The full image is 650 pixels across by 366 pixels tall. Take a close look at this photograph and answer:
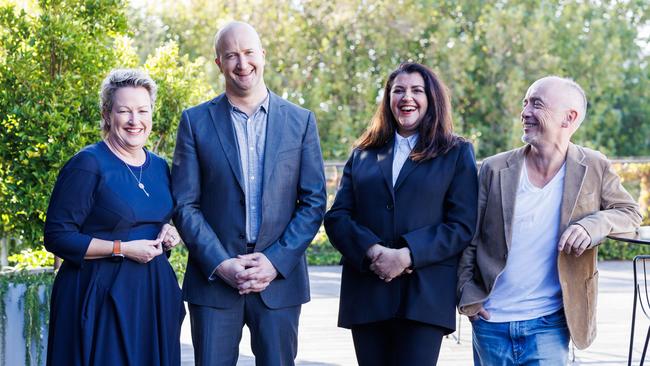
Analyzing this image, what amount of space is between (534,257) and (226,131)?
4.05 feet

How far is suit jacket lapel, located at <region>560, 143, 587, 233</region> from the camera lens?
301 centimetres

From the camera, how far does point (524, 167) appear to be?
3.15 metres

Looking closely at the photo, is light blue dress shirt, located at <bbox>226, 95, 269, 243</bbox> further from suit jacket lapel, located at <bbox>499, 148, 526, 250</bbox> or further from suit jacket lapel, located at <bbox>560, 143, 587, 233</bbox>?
suit jacket lapel, located at <bbox>560, 143, 587, 233</bbox>

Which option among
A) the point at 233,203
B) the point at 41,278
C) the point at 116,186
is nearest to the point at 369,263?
the point at 233,203

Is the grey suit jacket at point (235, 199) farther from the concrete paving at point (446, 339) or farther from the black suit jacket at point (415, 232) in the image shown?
the concrete paving at point (446, 339)

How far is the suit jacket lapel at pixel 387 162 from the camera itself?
320cm

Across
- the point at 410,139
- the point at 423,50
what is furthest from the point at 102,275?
the point at 423,50

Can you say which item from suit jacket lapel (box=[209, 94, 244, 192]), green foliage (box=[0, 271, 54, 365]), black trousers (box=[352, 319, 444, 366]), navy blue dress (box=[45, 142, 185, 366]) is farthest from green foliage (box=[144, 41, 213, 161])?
black trousers (box=[352, 319, 444, 366])

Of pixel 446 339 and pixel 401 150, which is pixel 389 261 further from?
pixel 446 339

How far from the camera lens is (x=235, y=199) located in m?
3.23

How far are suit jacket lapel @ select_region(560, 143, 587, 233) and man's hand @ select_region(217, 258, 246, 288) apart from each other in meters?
1.16

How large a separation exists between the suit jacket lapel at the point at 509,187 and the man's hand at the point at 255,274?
0.86 metres

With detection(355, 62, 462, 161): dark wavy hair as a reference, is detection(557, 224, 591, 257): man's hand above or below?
below

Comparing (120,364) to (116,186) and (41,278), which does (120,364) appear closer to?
(116,186)
